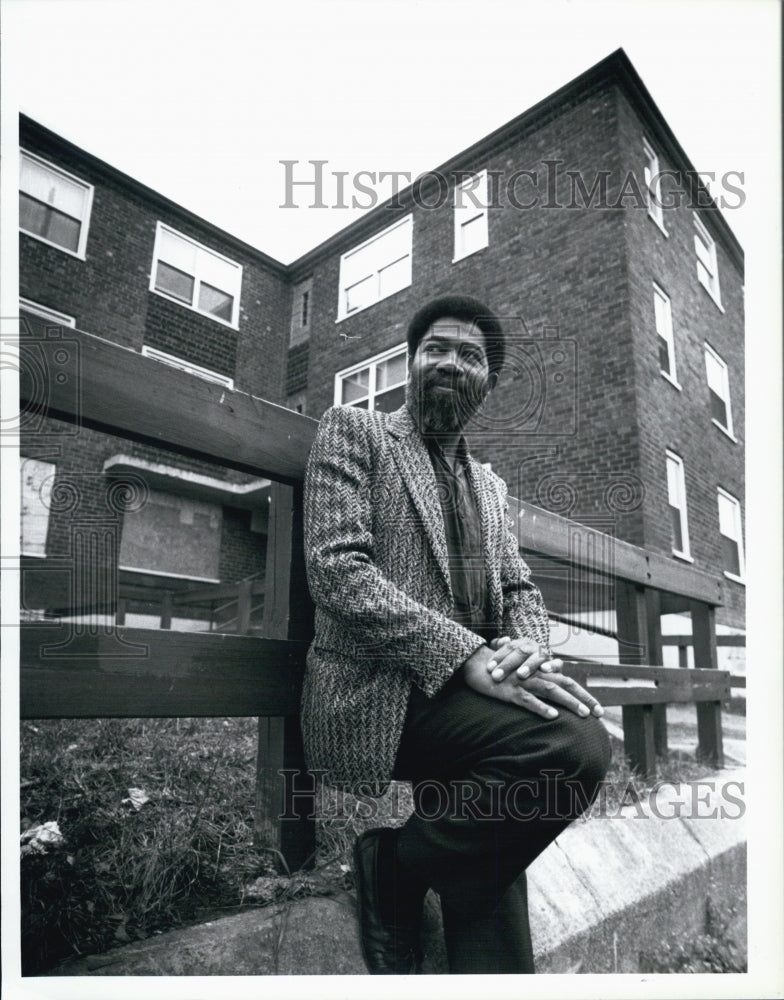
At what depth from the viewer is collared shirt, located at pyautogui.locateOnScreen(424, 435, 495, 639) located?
5.32ft

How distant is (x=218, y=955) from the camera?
1258mm

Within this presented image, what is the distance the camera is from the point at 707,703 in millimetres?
3576

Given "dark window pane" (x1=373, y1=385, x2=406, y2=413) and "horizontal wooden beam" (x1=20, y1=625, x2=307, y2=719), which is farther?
"dark window pane" (x1=373, y1=385, x2=406, y2=413)

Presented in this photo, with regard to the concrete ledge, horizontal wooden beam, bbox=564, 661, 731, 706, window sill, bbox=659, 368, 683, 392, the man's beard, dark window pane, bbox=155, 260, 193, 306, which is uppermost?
window sill, bbox=659, 368, 683, 392

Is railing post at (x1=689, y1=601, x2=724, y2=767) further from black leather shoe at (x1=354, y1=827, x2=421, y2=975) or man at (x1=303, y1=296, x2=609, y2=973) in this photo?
black leather shoe at (x1=354, y1=827, x2=421, y2=975)

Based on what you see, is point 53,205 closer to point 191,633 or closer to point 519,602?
point 191,633

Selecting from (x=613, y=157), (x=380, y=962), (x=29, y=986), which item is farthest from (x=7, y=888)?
(x=613, y=157)

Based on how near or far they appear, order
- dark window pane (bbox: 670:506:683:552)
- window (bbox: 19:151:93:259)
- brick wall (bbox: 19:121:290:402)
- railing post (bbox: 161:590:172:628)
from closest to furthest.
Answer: window (bbox: 19:151:93:259) → brick wall (bbox: 19:121:290:402) → dark window pane (bbox: 670:506:683:552) → railing post (bbox: 161:590:172:628)

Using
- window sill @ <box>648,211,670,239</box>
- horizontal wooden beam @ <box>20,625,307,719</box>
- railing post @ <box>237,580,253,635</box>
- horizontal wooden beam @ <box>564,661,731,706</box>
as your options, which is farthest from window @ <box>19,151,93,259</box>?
window sill @ <box>648,211,670,239</box>

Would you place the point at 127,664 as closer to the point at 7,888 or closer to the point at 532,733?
the point at 7,888

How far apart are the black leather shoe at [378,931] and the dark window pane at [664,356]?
200 inches

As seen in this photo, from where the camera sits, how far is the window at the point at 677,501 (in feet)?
19.0

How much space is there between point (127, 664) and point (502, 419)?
3838 mm

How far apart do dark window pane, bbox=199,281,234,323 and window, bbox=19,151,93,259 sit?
475 mm
